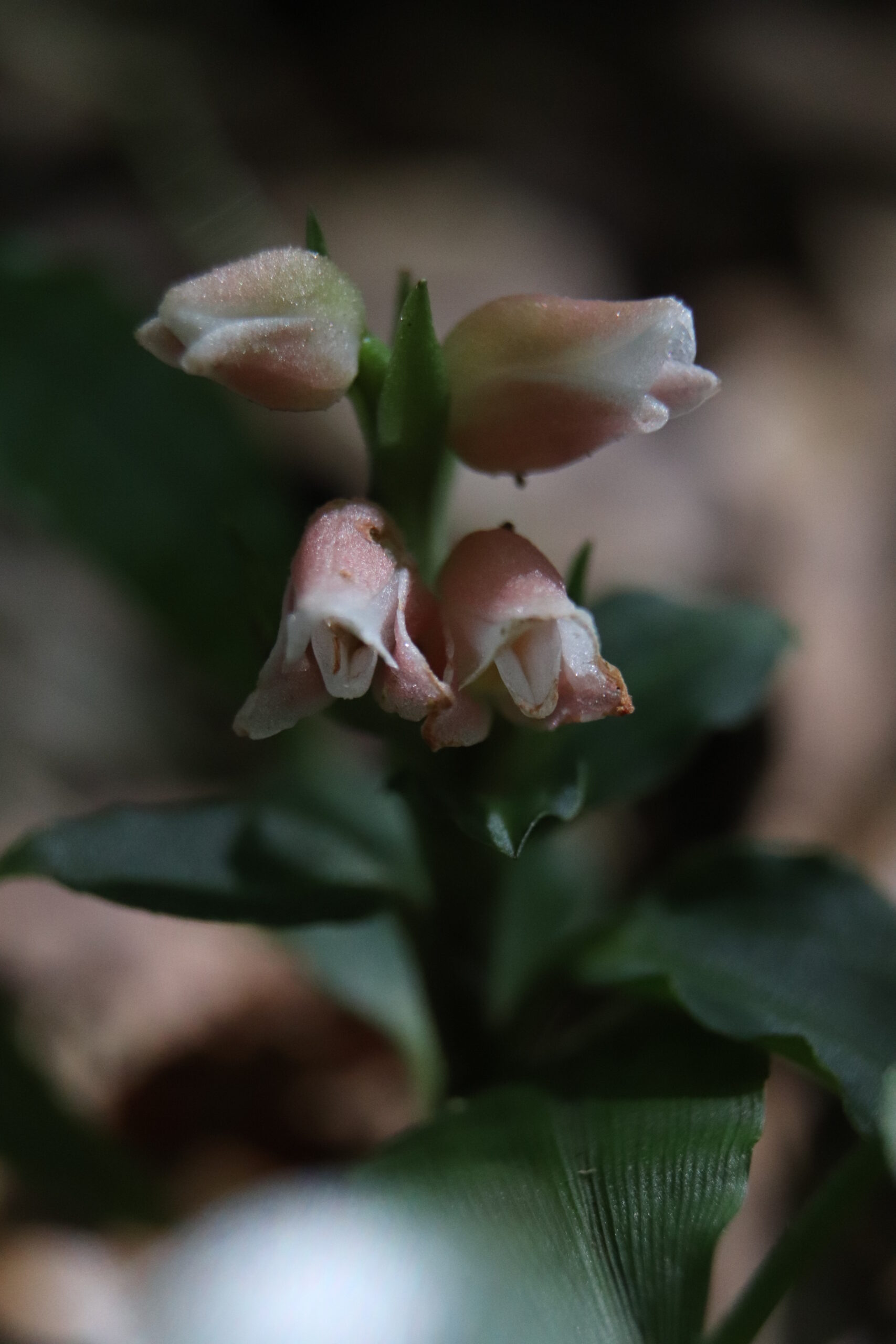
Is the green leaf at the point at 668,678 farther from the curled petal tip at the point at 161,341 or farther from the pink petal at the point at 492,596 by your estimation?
the curled petal tip at the point at 161,341

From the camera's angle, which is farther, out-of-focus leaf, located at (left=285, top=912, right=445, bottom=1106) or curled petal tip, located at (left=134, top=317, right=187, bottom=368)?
out-of-focus leaf, located at (left=285, top=912, right=445, bottom=1106)

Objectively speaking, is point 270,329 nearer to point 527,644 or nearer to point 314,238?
point 314,238

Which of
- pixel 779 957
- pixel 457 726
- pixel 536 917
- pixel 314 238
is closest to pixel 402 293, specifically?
pixel 314 238

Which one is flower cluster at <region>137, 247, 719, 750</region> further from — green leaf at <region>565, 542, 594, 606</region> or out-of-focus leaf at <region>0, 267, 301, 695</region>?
out-of-focus leaf at <region>0, 267, 301, 695</region>

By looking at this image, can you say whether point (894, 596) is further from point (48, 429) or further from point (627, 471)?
point (48, 429)

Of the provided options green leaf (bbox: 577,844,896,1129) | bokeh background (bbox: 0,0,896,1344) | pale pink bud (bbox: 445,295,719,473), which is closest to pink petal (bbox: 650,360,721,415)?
pale pink bud (bbox: 445,295,719,473)
